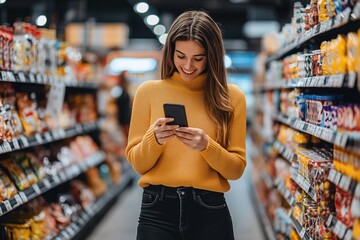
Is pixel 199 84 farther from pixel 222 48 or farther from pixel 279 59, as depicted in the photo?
pixel 279 59

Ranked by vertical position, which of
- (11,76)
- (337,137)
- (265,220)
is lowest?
(265,220)

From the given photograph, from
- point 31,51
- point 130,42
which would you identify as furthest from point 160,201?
point 130,42

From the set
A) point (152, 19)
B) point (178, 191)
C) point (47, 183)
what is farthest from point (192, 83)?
point (152, 19)

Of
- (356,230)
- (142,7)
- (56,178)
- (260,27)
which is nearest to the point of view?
(356,230)

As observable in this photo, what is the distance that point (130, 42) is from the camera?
72.6 feet

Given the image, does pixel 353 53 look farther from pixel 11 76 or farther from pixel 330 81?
pixel 11 76

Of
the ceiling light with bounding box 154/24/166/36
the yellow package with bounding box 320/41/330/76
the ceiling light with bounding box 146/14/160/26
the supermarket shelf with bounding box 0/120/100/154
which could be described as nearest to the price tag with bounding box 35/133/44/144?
the supermarket shelf with bounding box 0/120/100/154

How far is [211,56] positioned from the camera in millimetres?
2514

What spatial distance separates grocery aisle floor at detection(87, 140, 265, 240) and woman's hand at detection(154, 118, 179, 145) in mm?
3498

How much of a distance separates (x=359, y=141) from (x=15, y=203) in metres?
2.36

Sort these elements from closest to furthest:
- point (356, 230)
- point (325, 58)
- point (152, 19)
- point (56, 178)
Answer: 1. point (356, 230)
2. point (325, 58)
3. point (56, 178)
4. point (152, 19)

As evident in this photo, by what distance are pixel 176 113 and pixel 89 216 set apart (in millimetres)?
3712

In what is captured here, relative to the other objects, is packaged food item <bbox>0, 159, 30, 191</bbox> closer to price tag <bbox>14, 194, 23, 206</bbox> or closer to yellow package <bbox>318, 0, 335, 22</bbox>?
price tag <bbox>14, 194, 23, 206</bbox>

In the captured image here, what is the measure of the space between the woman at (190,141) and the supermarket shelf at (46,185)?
1236mm
